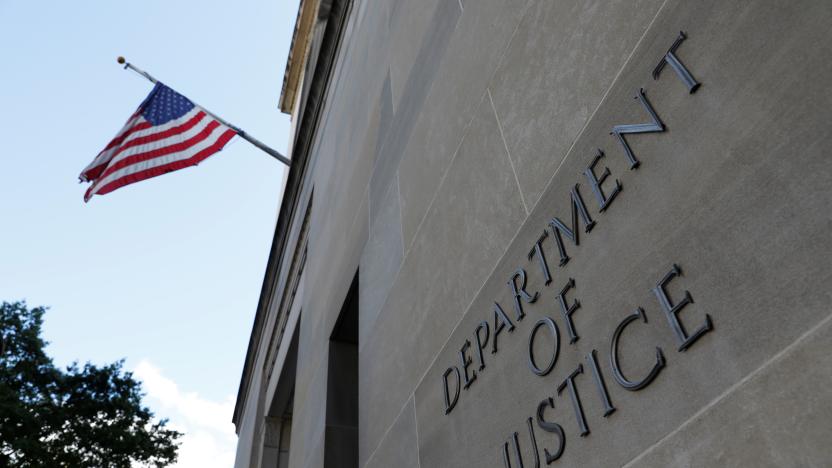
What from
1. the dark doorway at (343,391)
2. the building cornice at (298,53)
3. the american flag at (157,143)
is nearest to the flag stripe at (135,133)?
the american flag at (157,143)

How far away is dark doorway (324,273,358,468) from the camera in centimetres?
628

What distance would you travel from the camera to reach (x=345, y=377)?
22.3ft

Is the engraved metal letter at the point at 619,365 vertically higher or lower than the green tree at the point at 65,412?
lower

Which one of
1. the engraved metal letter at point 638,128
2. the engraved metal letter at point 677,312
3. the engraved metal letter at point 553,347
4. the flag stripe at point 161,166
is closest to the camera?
the engraved metal letter at point 677,312

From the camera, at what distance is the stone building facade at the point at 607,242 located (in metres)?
1.57

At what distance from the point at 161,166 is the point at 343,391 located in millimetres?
5855

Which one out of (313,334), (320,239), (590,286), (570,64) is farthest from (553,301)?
(320,239)

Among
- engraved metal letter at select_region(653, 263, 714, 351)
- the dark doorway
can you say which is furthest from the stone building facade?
the dark doorway

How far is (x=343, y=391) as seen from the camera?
21.9 feet

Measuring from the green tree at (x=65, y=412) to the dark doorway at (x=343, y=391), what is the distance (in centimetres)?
2060

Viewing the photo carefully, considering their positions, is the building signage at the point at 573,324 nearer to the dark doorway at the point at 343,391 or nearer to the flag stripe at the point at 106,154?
the dark doorway at the point at 343,391

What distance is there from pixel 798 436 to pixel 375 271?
4363 mm

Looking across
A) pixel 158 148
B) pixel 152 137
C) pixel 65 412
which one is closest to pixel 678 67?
pixel 158 148

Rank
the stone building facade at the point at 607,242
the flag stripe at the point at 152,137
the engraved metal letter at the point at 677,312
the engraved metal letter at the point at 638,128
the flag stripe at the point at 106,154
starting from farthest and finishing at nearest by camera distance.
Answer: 1. the flag stripe at the point at 106,154
2. the flag stripe at the point at 152,137
3. the engraved metal letter at the point at 638,128
4. the engraved metal letter at the point at 677,312
5. the stone building facade at the point at 607,242
